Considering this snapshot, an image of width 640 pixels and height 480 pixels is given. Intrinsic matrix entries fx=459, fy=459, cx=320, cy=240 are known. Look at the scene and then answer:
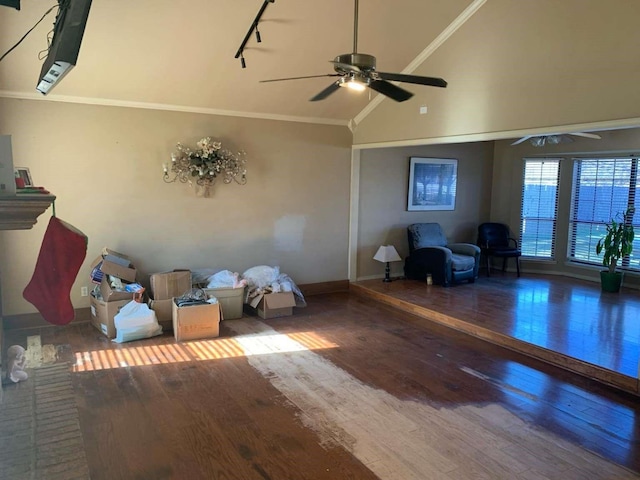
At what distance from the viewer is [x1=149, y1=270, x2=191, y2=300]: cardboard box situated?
487cm

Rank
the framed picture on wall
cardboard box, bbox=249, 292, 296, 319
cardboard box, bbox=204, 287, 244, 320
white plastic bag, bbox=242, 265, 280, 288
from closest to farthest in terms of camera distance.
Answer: cardboard box, bbox=204, 287, 244, 320, cardboard box, bbox=249, 292, 296, 319, white plastic bag, bbox=242, 265, 280, 288, the framed picture on wall

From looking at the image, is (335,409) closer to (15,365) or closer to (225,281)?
(15,365)

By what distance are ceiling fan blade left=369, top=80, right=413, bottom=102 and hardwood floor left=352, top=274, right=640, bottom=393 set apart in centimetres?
263

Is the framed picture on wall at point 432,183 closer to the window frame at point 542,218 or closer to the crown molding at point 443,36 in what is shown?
the window frame at point 542,218

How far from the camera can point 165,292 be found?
4895 mm

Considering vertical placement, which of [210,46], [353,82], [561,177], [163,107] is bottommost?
[561,177]

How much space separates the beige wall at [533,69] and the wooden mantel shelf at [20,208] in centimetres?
384

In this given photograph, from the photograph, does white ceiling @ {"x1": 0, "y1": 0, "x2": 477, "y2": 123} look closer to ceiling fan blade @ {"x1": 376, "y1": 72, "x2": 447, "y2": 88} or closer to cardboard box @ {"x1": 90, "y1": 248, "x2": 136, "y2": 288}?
ceiling fan blade @ {"x1": 376, "y1": 72, "x2": 447, "y2": 88}

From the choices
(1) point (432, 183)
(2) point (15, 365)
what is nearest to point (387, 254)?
(1) point (432, 183)

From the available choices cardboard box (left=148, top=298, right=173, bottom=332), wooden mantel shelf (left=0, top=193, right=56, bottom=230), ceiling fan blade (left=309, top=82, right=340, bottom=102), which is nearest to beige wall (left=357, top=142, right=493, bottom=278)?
cardboard box (left=148, top=298, right=173, bottom=332)

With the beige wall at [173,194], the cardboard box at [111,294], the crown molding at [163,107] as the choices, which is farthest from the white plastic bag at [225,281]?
the crown molding at [163,107]

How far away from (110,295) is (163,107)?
219 cm

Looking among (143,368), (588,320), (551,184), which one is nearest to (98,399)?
(143,368)

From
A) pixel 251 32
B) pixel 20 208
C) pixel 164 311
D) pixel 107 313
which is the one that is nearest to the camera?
pixel 20 208
